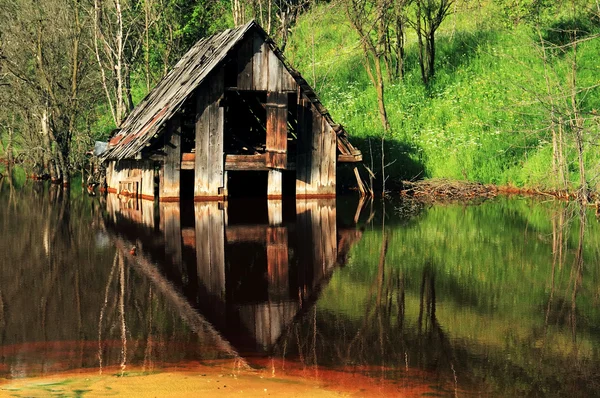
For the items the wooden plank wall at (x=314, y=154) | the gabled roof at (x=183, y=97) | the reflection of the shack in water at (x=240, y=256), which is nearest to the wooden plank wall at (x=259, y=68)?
the gabled roof at (x=183, y=97)

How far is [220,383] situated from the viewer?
8.70 metres

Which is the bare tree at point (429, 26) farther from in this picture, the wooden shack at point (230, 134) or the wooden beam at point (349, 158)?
the wooden shack at point (230, 134)

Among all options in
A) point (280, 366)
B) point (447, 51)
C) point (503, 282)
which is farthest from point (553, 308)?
point (447, 51)

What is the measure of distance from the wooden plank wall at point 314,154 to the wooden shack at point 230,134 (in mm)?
31

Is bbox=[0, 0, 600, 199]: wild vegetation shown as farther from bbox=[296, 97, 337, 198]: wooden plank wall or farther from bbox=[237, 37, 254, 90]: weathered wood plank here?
bbox=[237, 37, 254, 90]: weathered wood plank

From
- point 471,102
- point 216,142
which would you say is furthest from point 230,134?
point 471,102

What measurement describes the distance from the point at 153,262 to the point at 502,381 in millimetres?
8397

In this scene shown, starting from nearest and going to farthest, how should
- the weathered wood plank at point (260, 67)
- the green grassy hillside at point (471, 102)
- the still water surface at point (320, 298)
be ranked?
the still water surface at point (320, 298) → the weathered wood plank at point (260, 67) → the green grassy hillside at point (471, 102)

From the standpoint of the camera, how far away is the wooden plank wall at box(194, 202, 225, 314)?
13.7 m

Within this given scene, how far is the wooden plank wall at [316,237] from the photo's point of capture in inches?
601

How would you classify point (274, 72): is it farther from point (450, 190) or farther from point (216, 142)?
point (450, 190)

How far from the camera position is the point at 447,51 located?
3812 centimetres

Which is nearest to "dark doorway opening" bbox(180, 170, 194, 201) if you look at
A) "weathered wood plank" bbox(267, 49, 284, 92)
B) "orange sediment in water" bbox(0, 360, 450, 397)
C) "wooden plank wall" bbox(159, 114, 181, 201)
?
"wooden plank wall" bbox(159, 114, 181, 201)

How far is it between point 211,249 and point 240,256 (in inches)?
39.6
